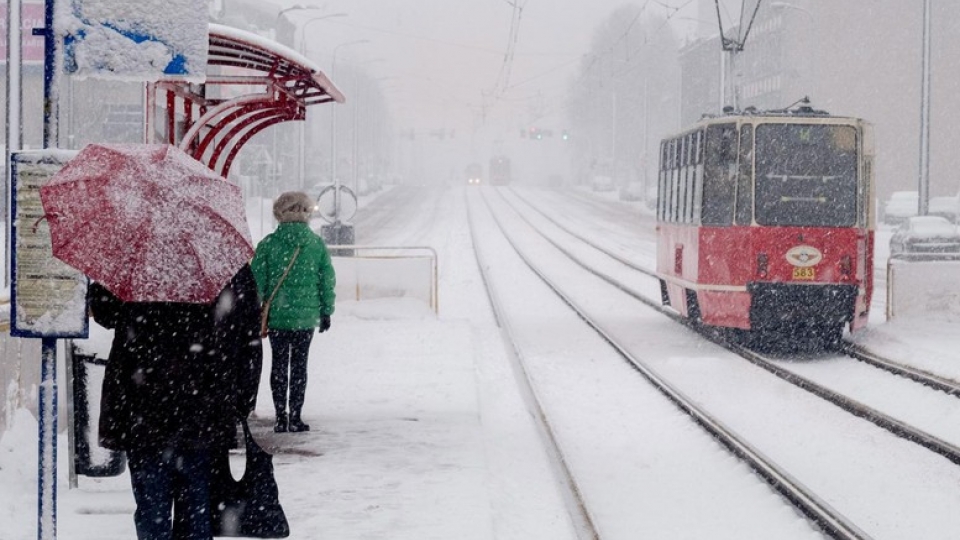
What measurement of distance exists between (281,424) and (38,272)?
4475 millimetres

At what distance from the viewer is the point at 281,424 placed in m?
9.79

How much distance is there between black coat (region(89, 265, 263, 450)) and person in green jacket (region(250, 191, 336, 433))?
4191 mm

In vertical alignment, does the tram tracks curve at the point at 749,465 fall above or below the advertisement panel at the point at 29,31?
below

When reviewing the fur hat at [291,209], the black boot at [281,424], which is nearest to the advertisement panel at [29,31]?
the black boot at [281,424]

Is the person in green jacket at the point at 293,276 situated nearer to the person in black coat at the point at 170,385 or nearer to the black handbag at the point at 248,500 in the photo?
the black handbag at the point at 248,500

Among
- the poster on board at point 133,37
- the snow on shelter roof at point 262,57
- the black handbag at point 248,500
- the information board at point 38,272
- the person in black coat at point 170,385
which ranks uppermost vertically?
the snow on shelter roof at point 262,57

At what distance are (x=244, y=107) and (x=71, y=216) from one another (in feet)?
17.8

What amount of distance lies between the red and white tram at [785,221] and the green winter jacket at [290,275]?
772cm

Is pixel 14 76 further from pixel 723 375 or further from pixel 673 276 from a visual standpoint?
pixel 673 276

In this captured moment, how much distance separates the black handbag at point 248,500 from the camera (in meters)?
5.31

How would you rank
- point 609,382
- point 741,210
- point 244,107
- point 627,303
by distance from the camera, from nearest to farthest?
point 244,107 → point 609,382 → point 741,210 → point 627,303

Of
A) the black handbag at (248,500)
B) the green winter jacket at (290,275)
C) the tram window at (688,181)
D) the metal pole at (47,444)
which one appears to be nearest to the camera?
the black handbag at (248,500)

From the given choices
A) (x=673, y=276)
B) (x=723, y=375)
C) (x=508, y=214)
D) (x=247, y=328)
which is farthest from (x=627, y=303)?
(x=508, y=214)

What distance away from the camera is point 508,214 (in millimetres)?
64500
